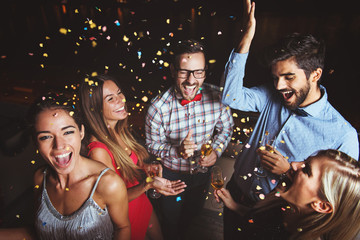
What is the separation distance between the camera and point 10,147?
10.5 feet

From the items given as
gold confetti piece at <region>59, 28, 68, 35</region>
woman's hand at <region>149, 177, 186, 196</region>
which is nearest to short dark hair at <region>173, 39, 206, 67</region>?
woman's hand at <region>149, 177, 186, 196</region>

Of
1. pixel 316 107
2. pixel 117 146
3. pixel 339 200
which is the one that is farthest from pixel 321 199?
pixel 117 146

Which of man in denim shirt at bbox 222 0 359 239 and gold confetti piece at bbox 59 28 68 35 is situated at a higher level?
gold confetti piece at bbox 59 28 68 35

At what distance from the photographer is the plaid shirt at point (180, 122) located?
82.3 inches

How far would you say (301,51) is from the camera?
5.18ft

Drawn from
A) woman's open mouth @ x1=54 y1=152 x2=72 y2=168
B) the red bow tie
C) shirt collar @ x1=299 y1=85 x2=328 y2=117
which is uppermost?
Result: the red bow tie

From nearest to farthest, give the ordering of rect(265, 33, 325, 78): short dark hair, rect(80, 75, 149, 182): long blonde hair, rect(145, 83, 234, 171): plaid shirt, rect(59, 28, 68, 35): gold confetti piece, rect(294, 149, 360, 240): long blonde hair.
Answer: rect(294, 149, 360, 240): long blonde hair → rect(265, 33, 325, 78): short dark hair → rect(80, 75, 149, 182): long blonde hair → rect(145, 83, 234, 171): plaid shirt → rect(59, 28, 68, 35): gold confetti piece

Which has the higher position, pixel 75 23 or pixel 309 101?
pixel 75 23

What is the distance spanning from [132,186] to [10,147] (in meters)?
2.43

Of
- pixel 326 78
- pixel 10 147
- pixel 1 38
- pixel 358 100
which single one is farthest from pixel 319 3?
pixel 1 38

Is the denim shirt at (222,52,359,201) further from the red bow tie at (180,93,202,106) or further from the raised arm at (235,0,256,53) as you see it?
the red bow tie at (180,93,202,106)

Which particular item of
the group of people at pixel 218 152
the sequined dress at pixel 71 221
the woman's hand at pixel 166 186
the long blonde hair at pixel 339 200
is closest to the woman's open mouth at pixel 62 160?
the group of people at pixel 218 152

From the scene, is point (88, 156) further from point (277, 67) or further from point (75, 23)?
point (75, 23)

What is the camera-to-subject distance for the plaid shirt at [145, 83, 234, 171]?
209 cm
